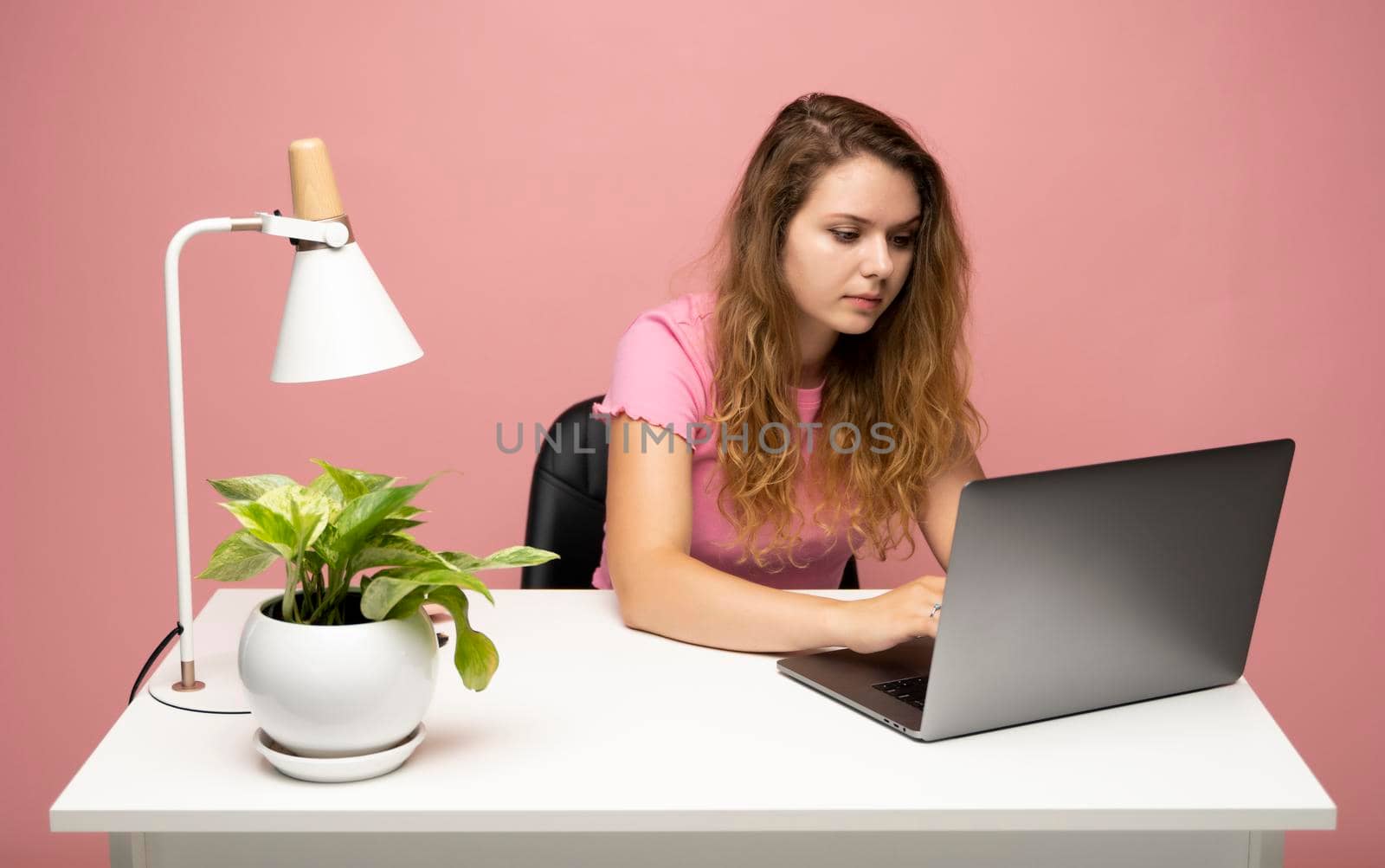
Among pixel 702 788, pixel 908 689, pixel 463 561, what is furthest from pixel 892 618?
pixel 463 561

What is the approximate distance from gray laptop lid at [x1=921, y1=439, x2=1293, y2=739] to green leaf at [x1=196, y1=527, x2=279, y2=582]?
61 centimetres

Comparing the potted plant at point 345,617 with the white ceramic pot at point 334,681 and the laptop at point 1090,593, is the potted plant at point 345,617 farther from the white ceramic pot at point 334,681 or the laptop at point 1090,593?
the laptop at point 1090,593

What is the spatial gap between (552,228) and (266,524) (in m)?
1.61

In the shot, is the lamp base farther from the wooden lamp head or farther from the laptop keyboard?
the laptop keyboard

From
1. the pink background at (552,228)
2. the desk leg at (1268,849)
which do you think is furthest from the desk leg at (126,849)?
the pink background at (552,228)

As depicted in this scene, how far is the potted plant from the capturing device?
1.18 metres

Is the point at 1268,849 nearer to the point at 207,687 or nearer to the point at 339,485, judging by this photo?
the point at 339,485

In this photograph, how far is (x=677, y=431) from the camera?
71.0 inches

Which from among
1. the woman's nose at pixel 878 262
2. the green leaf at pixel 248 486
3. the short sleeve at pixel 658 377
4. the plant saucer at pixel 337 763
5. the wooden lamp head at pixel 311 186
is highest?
the wooden lamp head at pixel 311 186

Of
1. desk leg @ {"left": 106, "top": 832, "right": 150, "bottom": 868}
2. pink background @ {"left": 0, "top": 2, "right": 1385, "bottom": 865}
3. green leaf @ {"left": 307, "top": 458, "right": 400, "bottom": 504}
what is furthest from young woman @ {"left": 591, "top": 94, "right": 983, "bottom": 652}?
pink background @ {"left": 0, "top": 2, "right": 1385, "bottom": 865}

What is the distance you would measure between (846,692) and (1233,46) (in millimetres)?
1852

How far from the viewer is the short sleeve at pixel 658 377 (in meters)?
1.82

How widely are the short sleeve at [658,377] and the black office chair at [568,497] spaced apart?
20 centimetres

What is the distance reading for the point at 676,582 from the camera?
1629 mm
